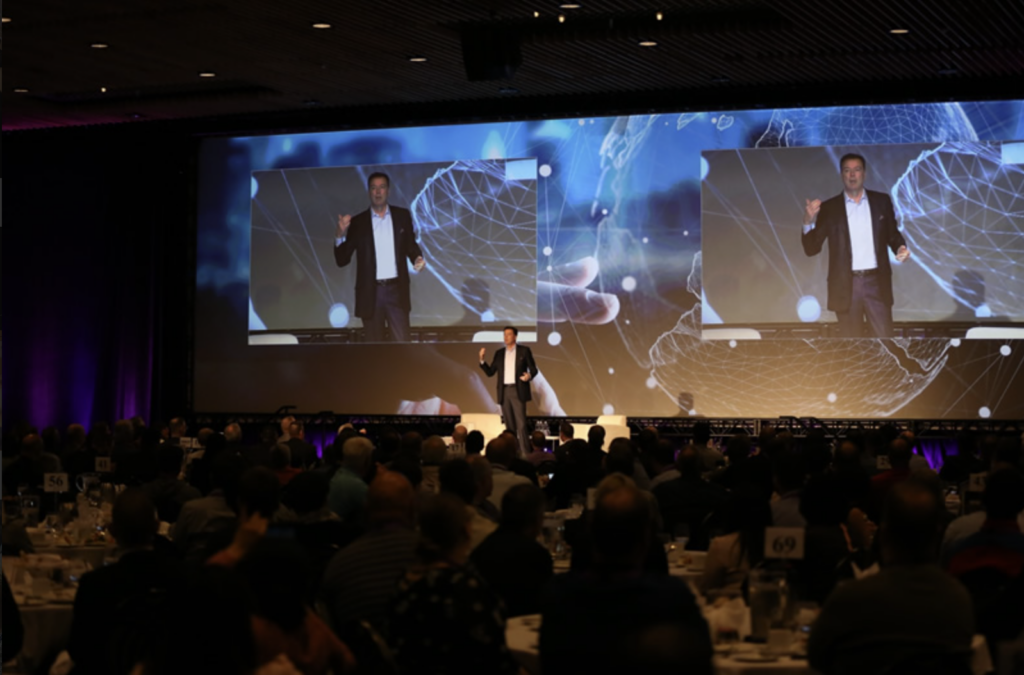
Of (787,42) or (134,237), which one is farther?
(134,237)

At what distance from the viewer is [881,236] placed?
13.5 m

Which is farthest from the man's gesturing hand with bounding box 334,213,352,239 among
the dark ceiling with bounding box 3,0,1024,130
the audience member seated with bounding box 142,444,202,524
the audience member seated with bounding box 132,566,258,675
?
the audience member seated with bounding box 132,566,258,675

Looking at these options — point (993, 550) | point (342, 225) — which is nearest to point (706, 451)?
point (993, 550)

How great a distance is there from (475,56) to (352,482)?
6.12 meters

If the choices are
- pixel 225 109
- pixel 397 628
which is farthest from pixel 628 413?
pixel 397 628

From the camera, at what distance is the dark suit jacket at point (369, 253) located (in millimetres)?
14930

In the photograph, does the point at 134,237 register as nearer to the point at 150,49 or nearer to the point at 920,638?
the point at 150,49

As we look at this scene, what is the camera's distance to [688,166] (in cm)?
1396

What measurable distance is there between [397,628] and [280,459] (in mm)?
3893

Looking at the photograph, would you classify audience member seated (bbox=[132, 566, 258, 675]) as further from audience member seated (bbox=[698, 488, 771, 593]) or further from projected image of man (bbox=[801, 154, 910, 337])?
projected image of man (bbox=[801, 154, 910, 337])

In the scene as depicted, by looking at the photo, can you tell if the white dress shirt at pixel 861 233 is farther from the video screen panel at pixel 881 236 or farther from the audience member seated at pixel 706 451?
the audience member seated at pixel 706 451

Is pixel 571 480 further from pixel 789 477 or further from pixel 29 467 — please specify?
pixel 29 467

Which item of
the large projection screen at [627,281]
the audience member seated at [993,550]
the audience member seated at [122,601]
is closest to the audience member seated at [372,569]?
the audience member seated at [122,601]

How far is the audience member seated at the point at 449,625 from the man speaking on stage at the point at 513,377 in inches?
382
